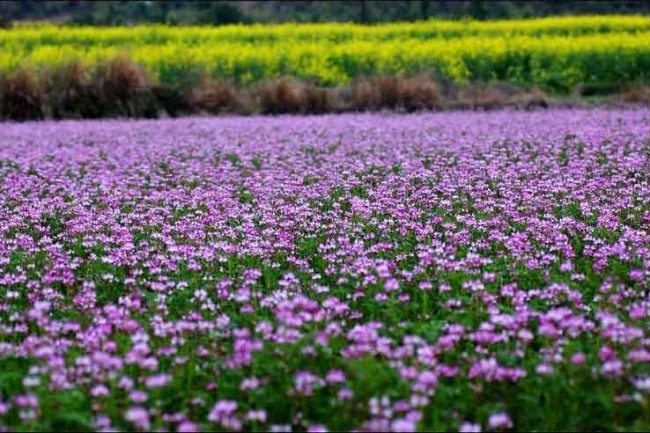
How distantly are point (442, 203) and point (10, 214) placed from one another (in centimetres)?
422

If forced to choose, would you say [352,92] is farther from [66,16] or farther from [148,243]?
[66,16]

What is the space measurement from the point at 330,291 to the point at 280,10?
58.2 m

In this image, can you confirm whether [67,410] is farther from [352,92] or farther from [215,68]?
[215,68]

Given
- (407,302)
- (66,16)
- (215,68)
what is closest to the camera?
(407,302)

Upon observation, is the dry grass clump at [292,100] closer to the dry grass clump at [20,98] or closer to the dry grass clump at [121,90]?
the dry grass clump at [121,90]

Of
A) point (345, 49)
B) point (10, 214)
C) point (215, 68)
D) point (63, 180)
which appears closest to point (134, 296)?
point (10, 214)

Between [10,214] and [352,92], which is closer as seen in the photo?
[10,214]

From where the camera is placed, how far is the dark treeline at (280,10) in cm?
5412

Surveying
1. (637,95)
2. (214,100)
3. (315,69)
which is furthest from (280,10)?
(637,95)

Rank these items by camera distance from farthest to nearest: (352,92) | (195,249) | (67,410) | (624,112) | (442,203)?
(352,92)
(624,112)
(442,203)
(195,249)
(67,410)

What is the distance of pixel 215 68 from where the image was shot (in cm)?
2723

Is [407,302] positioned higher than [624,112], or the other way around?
[407,302]

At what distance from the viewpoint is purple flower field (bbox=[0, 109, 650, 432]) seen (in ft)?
13.2

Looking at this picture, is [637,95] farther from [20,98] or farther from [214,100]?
[20,98]
